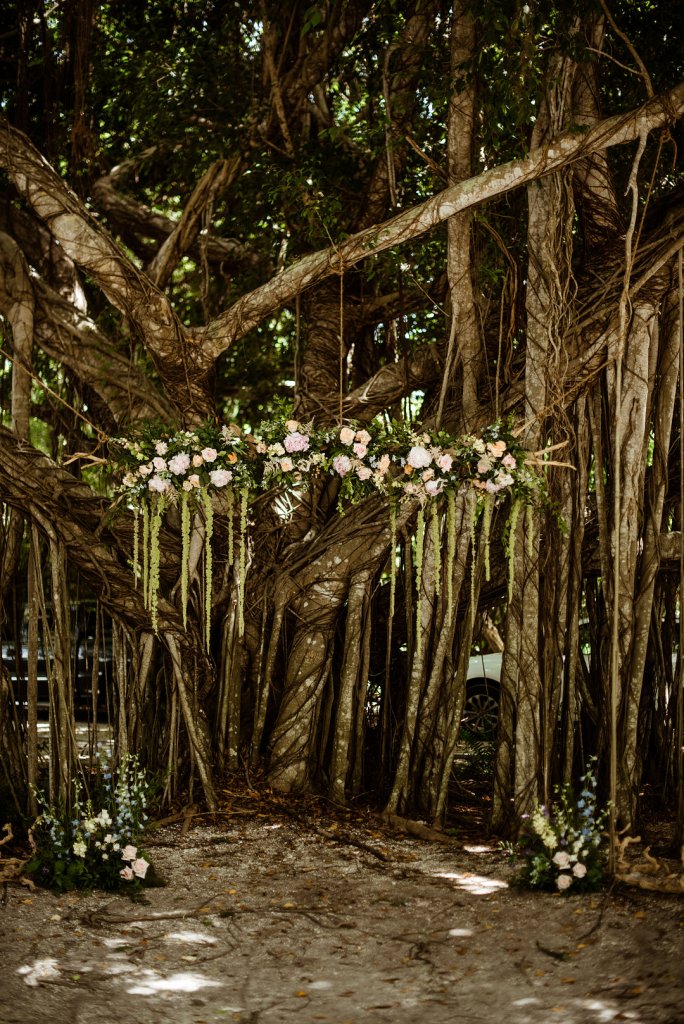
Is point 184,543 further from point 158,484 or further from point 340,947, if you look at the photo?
point 340,947

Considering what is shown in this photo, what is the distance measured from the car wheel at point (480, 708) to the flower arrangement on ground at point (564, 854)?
2740mm

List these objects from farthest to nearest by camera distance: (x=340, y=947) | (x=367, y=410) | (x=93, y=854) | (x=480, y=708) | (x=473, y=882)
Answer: (x=480, y=708) < (x=367, y=410) < (x=473, y=882) < (x=93, y=854) < (x=340, y=947)

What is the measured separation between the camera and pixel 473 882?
4.02m

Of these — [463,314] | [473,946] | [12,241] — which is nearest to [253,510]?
[463,314]

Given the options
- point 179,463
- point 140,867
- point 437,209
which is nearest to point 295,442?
point 179,463

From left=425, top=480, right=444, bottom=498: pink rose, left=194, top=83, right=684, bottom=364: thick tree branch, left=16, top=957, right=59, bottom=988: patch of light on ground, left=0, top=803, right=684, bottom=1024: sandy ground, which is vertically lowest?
left=0, top=803, right=684, bottom=1024: sandy ground

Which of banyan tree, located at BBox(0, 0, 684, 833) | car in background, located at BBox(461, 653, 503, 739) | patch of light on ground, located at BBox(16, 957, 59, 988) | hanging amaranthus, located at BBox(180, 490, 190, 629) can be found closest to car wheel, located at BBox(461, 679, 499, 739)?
car in background, located at BBox(461, 653, 503, 739)

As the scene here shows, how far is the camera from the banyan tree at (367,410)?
437 cm

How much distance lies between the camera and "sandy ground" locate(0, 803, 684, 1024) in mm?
2818

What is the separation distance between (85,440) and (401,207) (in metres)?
2.40

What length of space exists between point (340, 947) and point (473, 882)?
0.86 m

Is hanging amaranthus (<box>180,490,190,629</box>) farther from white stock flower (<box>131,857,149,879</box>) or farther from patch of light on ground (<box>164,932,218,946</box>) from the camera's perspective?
patch of light on ground (<box>164,932,218,946</box>)

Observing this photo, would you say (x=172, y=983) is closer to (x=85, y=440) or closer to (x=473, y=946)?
(x=473, y=946)

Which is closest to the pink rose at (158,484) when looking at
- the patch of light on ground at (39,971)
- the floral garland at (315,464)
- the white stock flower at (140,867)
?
the floral garland at (315,464)
